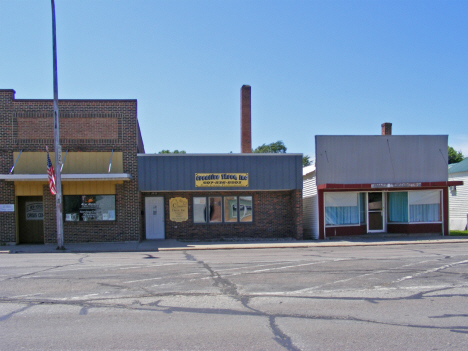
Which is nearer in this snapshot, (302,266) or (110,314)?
(110,314)

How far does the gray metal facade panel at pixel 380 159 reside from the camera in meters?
20.8

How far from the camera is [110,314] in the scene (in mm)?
6863

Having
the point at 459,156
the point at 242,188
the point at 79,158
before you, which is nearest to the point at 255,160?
the point at 242,188

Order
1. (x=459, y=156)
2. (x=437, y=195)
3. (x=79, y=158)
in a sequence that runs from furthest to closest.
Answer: (x=459, y=156)
(x=437, y=195)
(x=79, y=158)

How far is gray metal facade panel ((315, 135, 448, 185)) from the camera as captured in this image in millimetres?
20750

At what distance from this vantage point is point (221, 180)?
2005cm

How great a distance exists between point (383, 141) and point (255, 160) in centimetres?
652

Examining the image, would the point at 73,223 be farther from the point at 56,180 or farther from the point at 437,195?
the point at 437,195

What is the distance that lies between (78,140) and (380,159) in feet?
47.0

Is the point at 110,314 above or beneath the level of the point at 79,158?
beneath

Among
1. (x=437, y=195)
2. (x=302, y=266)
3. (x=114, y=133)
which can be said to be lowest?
(x=302, y=266)

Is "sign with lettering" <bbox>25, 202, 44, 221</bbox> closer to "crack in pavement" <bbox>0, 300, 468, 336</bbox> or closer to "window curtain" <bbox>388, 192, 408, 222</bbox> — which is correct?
"crack in pavement" <bbox>0, 300, 468, 336</bbox>

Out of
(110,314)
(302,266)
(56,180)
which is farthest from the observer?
(56,180)

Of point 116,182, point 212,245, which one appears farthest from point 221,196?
point 116,182
